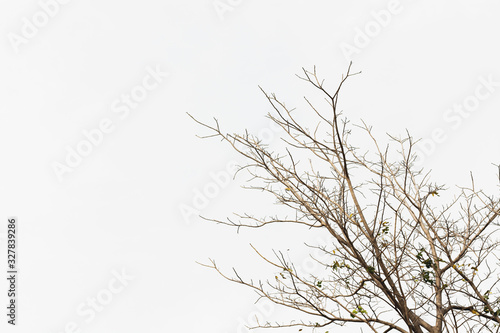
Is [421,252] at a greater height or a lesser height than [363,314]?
greater

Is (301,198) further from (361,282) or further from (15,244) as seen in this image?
(15,244)

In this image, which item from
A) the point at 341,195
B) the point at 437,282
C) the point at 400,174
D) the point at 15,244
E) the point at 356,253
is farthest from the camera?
the point at 15,244

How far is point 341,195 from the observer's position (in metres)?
3.86

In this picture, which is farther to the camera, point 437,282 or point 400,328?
point 437,282

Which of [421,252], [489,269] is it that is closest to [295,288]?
[421,252]

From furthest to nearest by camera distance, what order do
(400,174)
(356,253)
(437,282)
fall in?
(400,174) < (437,282) < (356,253)

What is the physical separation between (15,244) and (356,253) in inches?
446

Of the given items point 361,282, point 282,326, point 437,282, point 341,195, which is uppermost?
point 341,195

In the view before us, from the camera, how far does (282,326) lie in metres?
3.94

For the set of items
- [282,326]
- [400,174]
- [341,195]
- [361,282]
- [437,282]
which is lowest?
[282,326]

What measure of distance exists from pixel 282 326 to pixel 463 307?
5.66 ft

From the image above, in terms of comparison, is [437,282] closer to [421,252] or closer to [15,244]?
[421,252]

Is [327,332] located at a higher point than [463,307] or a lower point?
lower

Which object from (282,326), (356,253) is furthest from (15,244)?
(356,253)
